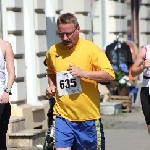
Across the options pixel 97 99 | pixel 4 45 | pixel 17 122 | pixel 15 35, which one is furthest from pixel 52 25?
pixel 97 99

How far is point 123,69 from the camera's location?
1695cm

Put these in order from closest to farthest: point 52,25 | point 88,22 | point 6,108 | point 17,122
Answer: point 6,108
point 17,122
point 52,25
point 88,22

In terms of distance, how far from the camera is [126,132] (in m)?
13.2

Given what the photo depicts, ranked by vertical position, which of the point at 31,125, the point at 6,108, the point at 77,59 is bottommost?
the point at 31,125

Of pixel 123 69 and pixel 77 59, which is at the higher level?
pixel 77 59

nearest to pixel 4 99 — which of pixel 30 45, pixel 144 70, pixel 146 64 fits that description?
pixel 146 64

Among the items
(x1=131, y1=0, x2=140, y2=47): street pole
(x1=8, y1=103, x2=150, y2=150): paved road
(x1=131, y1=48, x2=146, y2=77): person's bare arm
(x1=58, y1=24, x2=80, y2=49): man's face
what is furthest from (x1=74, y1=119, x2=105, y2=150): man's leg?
(x1=131, y1=0, x2=140, y2=47): street pole

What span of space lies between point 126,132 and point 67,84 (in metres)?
6.19

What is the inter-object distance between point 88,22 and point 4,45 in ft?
28.0

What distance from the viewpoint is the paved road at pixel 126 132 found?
37.4 ft

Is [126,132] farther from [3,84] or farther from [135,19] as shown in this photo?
[135,19]

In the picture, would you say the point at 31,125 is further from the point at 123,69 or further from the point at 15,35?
the point at 123,69

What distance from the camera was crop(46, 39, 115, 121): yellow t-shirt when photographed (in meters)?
7.02

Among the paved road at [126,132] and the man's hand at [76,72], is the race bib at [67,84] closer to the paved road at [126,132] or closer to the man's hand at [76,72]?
the man's hand at [76,72]
